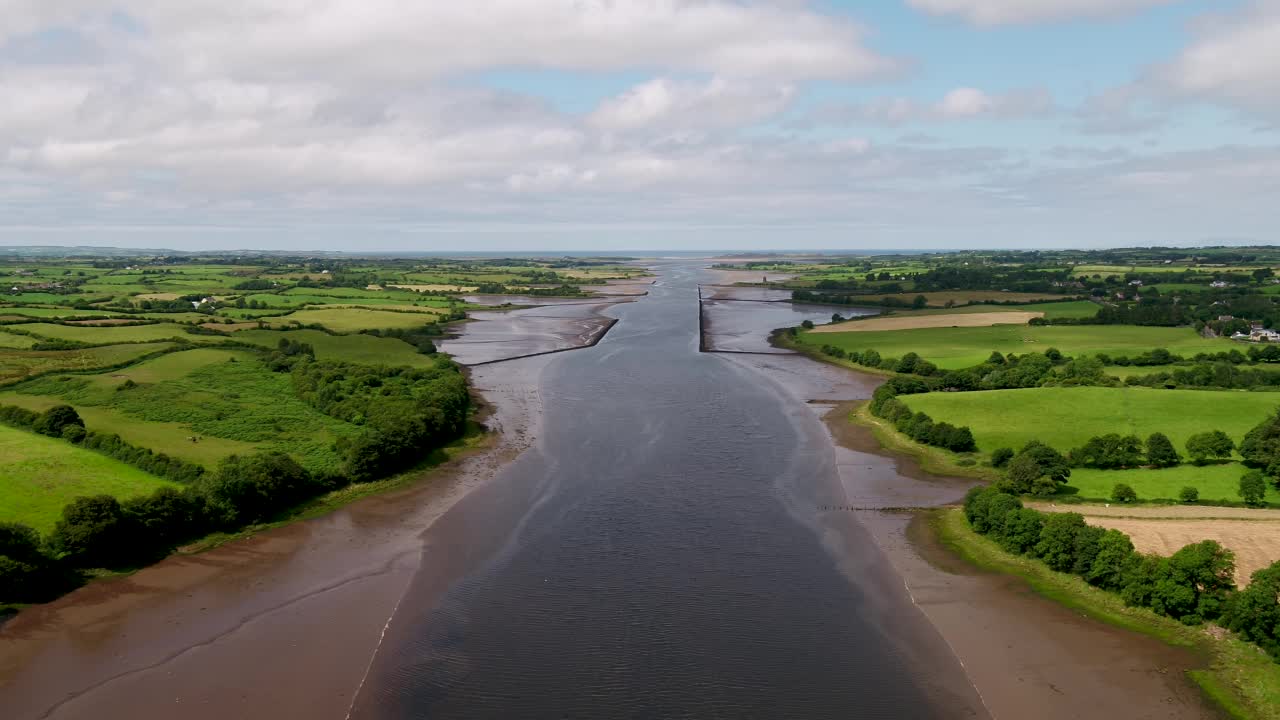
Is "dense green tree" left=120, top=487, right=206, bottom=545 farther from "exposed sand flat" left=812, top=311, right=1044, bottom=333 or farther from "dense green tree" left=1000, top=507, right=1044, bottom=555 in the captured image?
"exposed sand flat" left=812, top=311, right=1044, bottom=333

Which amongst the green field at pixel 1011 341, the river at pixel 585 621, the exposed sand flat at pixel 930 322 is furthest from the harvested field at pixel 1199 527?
the exposed sand flat at pixel 930 322

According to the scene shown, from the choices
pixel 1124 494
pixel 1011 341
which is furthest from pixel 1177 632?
pixel 1011 341

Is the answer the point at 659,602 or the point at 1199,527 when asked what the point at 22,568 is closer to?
the point at 659,602

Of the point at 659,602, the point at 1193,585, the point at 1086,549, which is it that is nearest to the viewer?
the point at 1193,585

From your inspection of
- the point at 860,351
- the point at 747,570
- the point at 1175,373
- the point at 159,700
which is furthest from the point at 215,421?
the point at 1175,373

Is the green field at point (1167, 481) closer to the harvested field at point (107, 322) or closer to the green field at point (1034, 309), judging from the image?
the green field at point (1034, 309)
